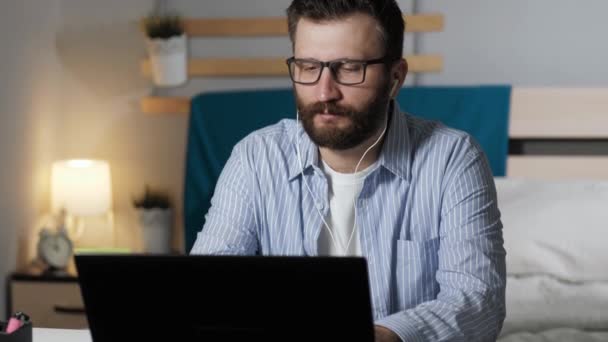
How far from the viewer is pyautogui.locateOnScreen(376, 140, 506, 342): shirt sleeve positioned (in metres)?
1.41

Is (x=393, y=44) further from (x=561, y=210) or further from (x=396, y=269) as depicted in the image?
(x=561, y=210)

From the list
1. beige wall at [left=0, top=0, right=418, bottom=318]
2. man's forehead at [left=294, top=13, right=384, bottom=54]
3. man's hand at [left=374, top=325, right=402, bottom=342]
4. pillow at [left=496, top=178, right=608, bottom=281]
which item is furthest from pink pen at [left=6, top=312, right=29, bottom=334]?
beige wall at [left=0, top=0, right=418, bottom=318]

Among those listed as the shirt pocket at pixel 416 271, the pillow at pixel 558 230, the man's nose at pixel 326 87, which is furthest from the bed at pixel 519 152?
the man's nose at pixel 326 87

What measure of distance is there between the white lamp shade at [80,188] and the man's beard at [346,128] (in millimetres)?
1809

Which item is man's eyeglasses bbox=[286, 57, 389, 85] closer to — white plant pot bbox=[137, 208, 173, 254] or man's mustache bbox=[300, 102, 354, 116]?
man's mustache bbox=[300, 102, 354, 116]

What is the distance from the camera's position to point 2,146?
3.07 m

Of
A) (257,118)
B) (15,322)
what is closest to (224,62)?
(257,118)

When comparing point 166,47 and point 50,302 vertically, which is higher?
point 166,47

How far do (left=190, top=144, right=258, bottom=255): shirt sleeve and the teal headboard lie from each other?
1.41 m

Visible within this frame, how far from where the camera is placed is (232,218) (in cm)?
171

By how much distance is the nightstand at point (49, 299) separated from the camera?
3.06 m

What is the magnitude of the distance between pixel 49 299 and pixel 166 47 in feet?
3.18

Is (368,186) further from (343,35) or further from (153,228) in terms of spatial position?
(153,228)

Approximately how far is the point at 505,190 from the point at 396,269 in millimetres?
1214
